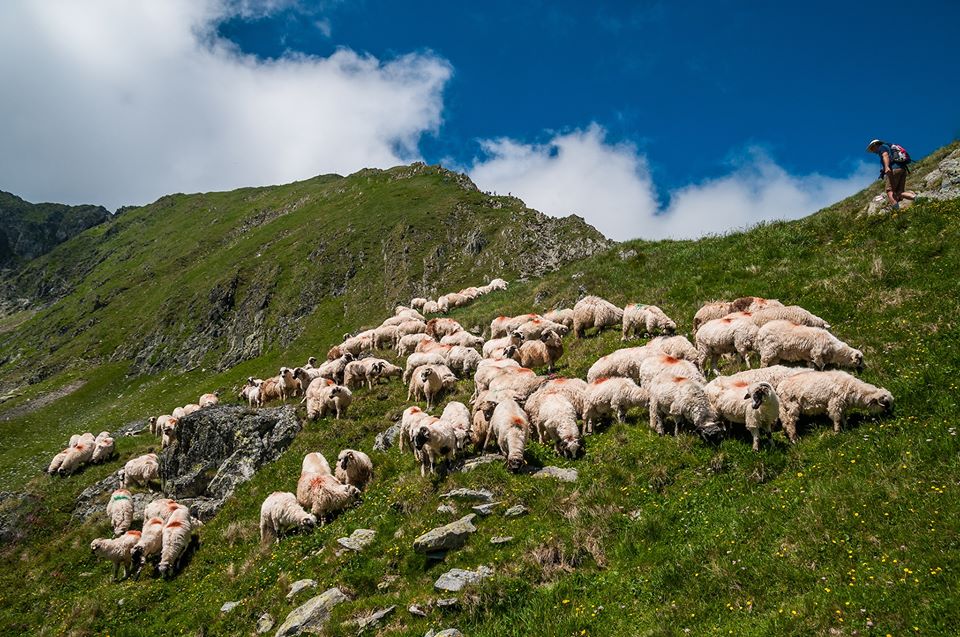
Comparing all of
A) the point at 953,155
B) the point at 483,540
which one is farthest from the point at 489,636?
the point at 953,155

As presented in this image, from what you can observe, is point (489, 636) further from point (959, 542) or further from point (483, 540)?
point (959, 542)

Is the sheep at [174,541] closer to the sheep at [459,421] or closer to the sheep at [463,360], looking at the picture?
the sheep at [459,421]

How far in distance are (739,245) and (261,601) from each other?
25449mm

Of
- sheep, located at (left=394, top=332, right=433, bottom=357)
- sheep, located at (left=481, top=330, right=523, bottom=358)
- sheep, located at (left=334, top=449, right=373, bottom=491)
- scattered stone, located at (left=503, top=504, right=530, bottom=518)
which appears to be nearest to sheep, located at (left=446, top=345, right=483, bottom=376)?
sheep, located at (left=481, top=330, right=523, bottom=358)

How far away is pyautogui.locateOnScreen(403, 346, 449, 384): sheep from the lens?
2494 cm

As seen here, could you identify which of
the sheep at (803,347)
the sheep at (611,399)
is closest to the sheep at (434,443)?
the sheep at (611,399)

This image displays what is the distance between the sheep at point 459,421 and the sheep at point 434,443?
0.73 feet

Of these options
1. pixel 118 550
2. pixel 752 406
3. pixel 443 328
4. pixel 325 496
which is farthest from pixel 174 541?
pixel 443 328

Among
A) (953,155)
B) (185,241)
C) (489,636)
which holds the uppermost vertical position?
(185,241)

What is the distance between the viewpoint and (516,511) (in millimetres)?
11117

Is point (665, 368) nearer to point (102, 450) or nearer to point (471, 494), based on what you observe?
point (471, 494)

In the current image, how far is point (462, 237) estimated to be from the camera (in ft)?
263

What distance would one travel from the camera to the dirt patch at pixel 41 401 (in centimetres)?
7688

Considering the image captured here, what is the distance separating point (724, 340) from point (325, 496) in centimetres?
1296
